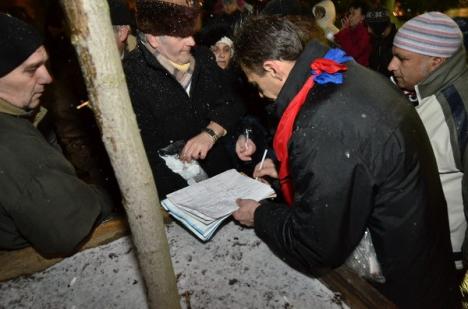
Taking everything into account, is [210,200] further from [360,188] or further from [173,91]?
[173,91]

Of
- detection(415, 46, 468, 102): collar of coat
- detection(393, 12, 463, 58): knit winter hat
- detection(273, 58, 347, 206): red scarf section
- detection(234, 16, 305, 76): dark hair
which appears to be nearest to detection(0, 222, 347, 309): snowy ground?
detection(273, 58, 347, 206): red scarf section

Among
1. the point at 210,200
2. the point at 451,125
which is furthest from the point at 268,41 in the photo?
the point at 451,125

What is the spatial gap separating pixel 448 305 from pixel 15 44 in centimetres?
300

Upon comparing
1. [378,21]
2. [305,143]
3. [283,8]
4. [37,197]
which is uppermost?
[283,8]

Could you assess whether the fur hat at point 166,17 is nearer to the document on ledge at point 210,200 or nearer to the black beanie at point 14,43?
the black beanie at point 14,43

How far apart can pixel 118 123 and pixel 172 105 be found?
1945 millimetres

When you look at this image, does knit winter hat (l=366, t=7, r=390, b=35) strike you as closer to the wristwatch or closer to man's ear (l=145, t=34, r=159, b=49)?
the wristwatch

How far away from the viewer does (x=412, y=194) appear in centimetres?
154

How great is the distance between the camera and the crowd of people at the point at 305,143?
1.42 metres

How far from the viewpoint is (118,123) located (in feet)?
2.74

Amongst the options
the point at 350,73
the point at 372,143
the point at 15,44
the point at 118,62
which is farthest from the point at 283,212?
the point at 15,44

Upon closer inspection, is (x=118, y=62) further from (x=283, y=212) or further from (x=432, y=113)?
(x=432, y=113)

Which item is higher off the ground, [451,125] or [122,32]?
[122,32]

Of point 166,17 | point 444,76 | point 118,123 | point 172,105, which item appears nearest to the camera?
point 118,123
